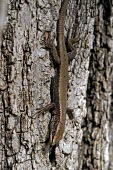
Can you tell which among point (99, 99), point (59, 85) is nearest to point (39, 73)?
point (59, 85)

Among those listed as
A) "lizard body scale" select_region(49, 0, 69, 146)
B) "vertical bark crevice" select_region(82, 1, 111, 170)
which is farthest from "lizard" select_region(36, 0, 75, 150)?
"vertical bark crevice" select_region(82, 1, 111, 170)

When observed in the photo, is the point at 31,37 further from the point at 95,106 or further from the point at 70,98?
the point at 95,106

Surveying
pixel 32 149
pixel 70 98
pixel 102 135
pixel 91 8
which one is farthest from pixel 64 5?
pixel 102 135

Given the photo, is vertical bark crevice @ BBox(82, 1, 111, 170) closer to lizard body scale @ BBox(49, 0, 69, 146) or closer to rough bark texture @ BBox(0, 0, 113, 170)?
rough bark texture @ BBox(0, 0, 113, 170)

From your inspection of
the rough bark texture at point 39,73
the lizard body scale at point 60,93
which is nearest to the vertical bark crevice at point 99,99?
the rough bark texture at point 39,73

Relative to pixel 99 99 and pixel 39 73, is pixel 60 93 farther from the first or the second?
pixel 99 99

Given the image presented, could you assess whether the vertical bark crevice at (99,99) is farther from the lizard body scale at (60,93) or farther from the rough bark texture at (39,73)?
the lizard body scale at (60,93)
